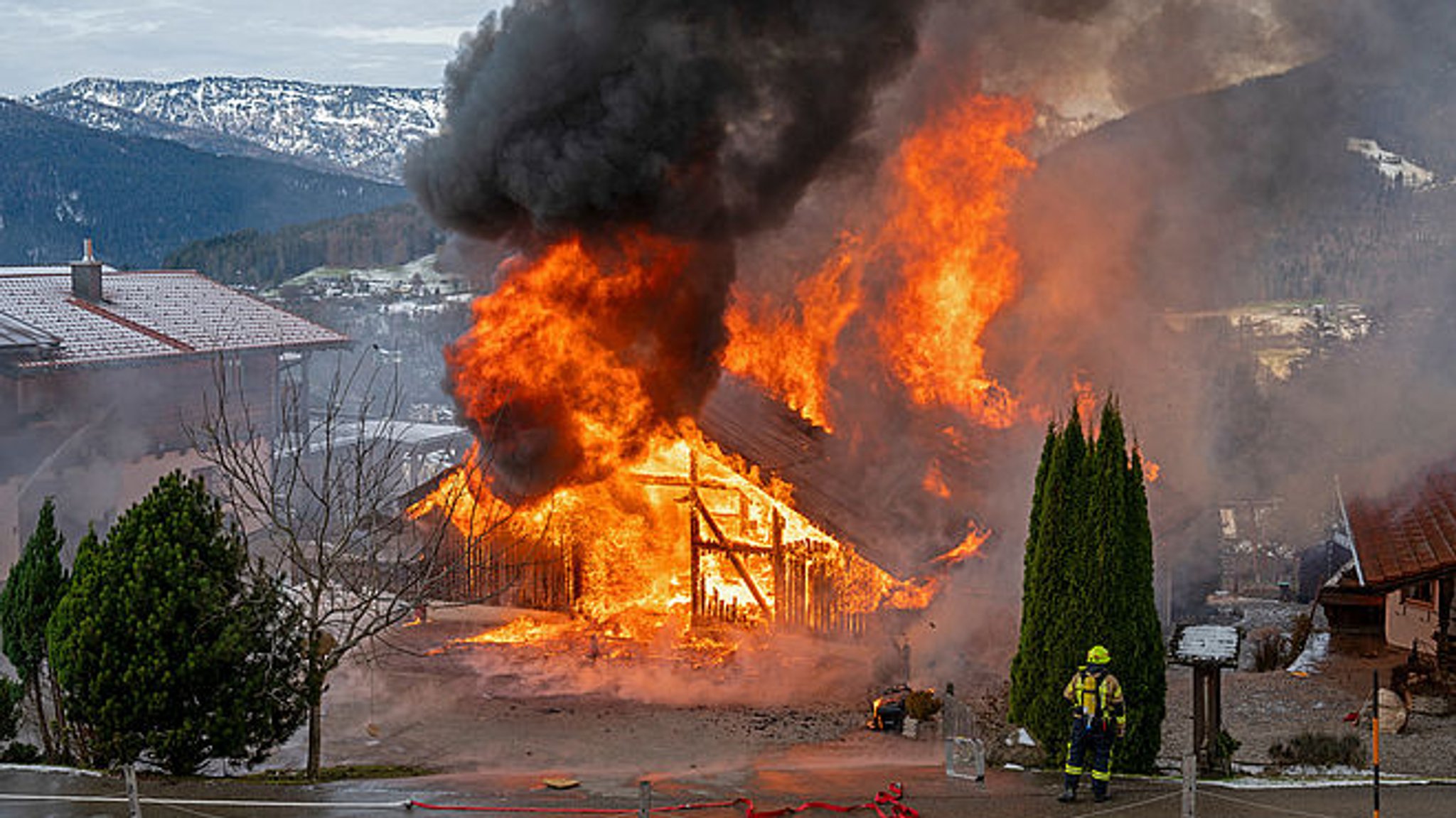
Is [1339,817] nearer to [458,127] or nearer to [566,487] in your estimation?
[566,487]

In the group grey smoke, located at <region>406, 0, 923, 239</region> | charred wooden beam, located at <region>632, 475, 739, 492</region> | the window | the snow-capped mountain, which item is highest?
the snow-capped mountain

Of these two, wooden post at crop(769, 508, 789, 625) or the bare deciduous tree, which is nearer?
the bare deciduous tree

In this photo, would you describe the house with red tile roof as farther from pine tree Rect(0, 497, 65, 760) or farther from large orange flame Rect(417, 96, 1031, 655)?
pine tree Rect(0, 497, 65, 760)

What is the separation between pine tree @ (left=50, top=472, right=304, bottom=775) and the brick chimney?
833 inches

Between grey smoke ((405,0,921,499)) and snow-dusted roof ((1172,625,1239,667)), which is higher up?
grey smoke ((405,0,921,499))

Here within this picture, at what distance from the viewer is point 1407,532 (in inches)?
668

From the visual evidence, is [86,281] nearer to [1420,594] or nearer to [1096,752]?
[1096,752]

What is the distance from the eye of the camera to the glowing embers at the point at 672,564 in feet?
63.2

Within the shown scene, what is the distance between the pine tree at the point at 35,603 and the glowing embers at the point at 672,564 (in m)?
7.14

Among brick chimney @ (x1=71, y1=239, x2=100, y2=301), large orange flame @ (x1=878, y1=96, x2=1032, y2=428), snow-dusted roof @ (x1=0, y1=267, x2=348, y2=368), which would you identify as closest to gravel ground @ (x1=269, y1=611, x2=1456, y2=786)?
large orange flame @ (x1=878, y1=96, x2=1032, y2=428)

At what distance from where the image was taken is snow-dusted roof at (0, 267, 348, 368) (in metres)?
27.9

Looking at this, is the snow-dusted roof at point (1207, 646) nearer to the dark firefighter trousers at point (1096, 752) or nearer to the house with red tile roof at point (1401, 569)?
the dark firefighter trousers at point (1096, 752)

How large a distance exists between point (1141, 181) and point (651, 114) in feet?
42.2

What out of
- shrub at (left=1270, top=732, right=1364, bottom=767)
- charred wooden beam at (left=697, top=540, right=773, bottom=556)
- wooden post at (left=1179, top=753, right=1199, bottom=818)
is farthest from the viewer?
charred wooden beam at (left=697, top=540, right=773, bottom=556)
